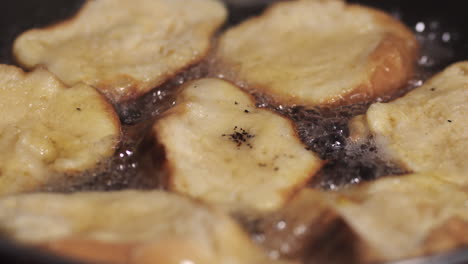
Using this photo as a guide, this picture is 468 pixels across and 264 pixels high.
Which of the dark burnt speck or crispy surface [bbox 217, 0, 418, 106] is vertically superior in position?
crispy surface [bbox 217, 0, 418, 106]

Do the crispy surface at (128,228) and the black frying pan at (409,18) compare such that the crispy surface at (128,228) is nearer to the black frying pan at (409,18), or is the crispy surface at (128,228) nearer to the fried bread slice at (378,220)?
the fried bread slice at (378,220)

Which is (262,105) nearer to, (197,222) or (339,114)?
(339,114)

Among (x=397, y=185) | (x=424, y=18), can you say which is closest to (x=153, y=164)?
(x=397, y=185)

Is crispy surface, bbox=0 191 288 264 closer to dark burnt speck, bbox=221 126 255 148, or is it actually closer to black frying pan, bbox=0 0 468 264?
dark burnt speck, bbox=221 126 255 148

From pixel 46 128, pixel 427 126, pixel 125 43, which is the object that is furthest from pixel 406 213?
pixel 125 43

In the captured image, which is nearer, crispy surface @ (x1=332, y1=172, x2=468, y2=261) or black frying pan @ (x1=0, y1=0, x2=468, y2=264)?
crispy surface @ (x1=332, y1=172, x2=468, y2=261)

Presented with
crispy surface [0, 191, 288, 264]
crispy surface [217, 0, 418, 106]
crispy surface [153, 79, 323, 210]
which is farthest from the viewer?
crispy surface [217, 0, 418, 106]

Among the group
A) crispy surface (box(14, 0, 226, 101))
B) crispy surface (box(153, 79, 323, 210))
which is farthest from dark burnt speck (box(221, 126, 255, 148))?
crispy surface (box(14, 0, 226, 101))
